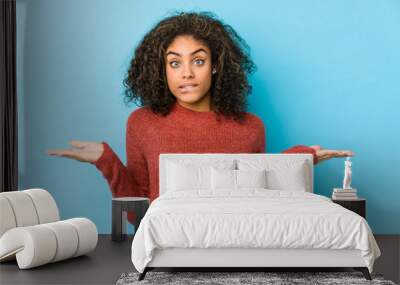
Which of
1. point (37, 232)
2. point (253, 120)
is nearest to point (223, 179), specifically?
point (253, 120)

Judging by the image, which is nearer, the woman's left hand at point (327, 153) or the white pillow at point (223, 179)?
the white pillow at point (223, 179)

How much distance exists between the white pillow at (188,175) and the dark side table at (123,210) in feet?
0.96

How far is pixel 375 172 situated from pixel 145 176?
225 cm

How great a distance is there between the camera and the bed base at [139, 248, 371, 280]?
4.67 meters

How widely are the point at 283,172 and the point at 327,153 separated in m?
0.66

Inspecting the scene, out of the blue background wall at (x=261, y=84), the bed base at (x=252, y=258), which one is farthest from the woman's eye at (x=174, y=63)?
the bed base at (x=252, y=258)

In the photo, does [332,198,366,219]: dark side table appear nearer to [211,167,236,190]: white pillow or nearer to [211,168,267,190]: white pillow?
[211,168,267,190]: white pillow

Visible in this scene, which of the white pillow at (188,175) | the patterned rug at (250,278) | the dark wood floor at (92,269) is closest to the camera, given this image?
the patterned rug at (250,278)

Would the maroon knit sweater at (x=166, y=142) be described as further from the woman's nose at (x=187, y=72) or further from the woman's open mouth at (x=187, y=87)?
the woman's nose at (x=187, y=72)

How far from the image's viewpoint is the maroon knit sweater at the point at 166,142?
259 inches

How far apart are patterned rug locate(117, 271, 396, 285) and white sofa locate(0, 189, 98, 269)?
64 centimetres

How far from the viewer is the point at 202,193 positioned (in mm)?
5520

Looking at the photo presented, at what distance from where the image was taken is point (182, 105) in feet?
22.1

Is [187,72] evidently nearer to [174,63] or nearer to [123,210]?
[174,63]
